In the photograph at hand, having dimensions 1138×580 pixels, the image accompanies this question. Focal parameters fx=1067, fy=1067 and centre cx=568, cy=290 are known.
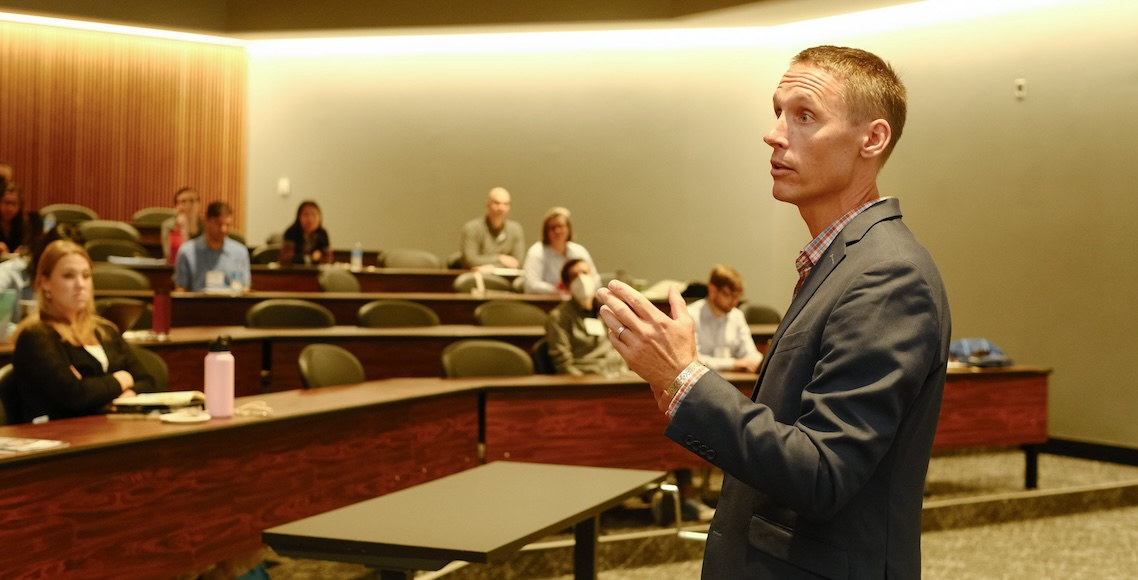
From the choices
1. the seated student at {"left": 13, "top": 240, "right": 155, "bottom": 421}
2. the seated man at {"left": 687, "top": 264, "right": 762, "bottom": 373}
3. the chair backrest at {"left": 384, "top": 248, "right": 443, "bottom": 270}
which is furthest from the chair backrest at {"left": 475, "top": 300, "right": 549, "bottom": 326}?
the seated student at {"left": 13, "top": 240, "right": 155, "bottom": 421}

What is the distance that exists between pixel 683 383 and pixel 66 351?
9.73 ft

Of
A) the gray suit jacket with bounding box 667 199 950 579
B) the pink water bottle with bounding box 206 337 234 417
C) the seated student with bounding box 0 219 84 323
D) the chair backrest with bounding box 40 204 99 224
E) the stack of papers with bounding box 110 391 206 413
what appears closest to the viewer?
the gray suit jacket with bounding box 667 199 950 579

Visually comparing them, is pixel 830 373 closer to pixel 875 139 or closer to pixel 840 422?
pixel 840 422

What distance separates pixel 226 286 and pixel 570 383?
3105 millimetres

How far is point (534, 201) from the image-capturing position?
33.5ft

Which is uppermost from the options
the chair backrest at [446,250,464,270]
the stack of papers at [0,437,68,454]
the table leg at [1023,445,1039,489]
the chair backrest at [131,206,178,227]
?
the chair backrest at [131,206,178,227]

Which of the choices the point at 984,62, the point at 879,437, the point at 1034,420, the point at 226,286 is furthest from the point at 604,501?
the point at 984,62

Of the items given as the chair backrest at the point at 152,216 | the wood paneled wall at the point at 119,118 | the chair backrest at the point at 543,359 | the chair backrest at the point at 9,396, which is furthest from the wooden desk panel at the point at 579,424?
the wood paneled wall at the point at 119,118

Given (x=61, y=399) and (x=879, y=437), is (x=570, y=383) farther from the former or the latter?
(x=879, y=437)

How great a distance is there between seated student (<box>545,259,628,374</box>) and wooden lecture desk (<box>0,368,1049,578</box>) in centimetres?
41

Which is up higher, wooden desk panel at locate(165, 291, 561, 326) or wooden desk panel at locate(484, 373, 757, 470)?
wooden desk panel at locate(165, 291, 561, 326)

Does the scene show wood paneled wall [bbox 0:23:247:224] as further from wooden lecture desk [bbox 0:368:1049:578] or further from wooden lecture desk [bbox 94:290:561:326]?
wooden lecture desk [bbox 0:368:1049:578]

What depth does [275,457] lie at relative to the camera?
3359mm

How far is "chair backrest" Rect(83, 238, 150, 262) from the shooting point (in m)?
7.49
